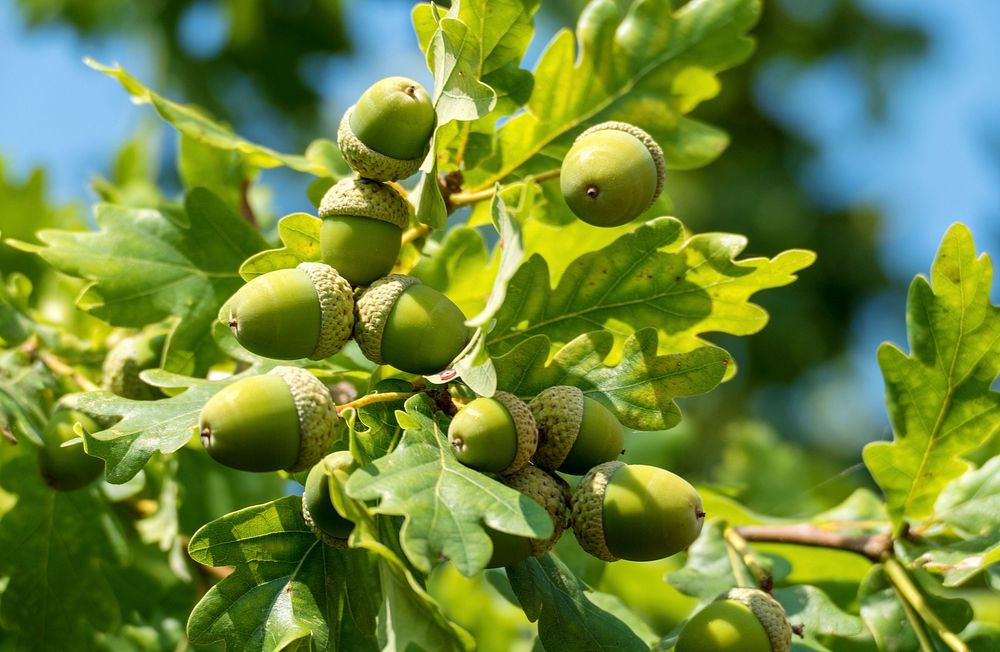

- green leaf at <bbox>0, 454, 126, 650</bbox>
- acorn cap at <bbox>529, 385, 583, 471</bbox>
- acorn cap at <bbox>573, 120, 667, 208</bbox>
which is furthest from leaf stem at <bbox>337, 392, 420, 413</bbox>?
green leaf at <bbox>0, 454, 126, 650</bbox>

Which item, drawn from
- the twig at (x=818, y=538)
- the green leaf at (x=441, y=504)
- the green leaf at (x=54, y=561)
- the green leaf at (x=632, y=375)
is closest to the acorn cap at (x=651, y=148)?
the green leaf at (x=632, y=375)

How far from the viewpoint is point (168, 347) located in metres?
1.53

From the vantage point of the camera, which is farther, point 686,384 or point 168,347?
point 168,347

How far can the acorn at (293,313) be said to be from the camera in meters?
1.13

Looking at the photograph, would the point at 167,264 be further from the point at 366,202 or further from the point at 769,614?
the point at 769,614

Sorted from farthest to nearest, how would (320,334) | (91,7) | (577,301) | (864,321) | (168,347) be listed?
Result: (864,321) → (91,7) → (168,347) → (577,301) → (320,334)

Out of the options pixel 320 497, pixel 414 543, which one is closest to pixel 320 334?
pixel 320 497

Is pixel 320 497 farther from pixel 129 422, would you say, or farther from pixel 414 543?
pixel 129 422

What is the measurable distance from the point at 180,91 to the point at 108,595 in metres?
6.04

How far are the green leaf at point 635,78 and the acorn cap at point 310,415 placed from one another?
53cm

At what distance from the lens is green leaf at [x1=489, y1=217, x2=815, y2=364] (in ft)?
4.44

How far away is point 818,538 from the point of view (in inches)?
65.4

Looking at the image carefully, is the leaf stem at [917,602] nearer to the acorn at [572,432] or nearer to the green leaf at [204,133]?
the acorn at [572,432]

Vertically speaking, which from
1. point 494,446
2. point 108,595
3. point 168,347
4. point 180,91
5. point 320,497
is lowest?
point 180,91
